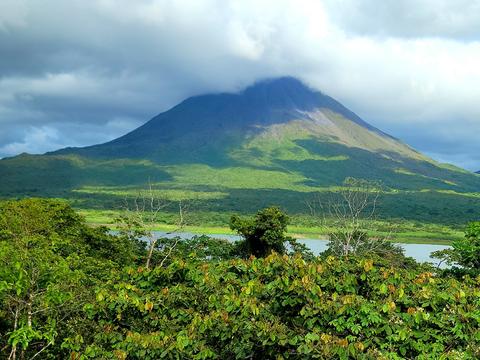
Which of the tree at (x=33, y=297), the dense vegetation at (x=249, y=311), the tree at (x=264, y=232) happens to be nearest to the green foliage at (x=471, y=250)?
the tree at (x=264, y=232)

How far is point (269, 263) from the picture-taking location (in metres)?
8.41

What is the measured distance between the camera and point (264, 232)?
1448 inches

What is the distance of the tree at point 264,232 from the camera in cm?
3669

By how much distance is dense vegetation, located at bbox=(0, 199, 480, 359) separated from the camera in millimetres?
6668

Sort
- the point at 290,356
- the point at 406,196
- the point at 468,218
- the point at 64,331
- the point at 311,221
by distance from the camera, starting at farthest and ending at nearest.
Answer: the point at 406,196
the point at 468,218
the point at 311,221
the point at 64,331
the point at 290,356

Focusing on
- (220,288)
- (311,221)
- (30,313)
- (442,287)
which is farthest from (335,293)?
(311,221)

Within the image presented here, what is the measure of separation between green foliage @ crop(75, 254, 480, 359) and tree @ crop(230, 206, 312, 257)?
1105 inches

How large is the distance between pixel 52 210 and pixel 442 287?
26.2m

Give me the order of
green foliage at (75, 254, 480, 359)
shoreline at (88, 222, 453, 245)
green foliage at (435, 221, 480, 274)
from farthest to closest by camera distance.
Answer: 1. shoreline at (88, 222, 453, 245)
2. green foliage at (435, 221, 480, 274)
3. green foliage at (75, 254, 480, 359)

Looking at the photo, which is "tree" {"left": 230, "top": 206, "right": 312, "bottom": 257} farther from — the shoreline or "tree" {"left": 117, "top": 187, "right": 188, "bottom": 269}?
the shoreline

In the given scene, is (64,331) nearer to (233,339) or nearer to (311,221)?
(233,339)

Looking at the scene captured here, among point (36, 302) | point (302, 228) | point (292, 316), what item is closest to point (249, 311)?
point (292, 316)

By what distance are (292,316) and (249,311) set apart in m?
0.62

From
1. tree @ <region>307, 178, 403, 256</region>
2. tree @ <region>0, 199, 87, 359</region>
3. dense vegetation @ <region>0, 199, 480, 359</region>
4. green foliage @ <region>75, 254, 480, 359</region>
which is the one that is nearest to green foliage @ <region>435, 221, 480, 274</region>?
tree @ <region>307, 178, 403, 256</region>
